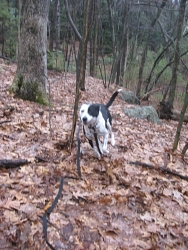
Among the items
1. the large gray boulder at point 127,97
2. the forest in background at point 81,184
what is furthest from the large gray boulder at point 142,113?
the large gray boulder at point 127,97

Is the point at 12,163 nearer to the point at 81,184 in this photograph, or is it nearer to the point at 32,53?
the point at 81,184

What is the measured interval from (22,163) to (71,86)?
9398mm

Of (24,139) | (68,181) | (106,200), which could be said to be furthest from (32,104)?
(106,200)

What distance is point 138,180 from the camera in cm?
404

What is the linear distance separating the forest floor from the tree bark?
1.78 m

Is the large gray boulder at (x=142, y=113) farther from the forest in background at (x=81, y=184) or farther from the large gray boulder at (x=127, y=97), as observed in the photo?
the large gray boulder at (x=127, y=97)

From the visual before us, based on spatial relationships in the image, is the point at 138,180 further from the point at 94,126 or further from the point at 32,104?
the point at 32,104

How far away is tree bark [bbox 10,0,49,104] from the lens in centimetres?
692

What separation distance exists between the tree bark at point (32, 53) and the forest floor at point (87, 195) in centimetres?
178

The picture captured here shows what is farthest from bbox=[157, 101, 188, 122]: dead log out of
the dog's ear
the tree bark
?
the dog's ear

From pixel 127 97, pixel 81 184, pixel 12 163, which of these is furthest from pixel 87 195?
pixel 127 97

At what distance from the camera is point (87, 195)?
3416 millimetres

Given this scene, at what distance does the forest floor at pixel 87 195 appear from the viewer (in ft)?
8.79

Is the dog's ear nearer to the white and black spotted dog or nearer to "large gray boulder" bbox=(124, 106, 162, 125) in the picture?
the white and black spotted dog
